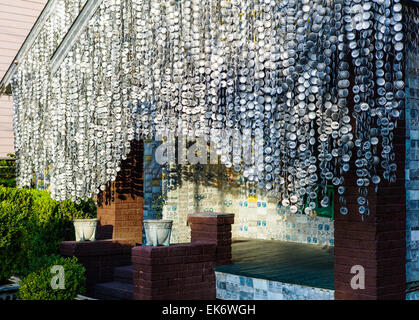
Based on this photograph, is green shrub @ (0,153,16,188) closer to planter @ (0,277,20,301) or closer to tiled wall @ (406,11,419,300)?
planter @ (0,277,20,301)

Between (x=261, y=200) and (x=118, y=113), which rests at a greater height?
(x=118, y=113)

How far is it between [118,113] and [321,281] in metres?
3.85

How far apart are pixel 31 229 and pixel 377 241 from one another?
590 centimetres

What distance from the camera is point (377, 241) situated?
5.63 metres

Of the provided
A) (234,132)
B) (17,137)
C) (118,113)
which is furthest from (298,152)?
(17,137)

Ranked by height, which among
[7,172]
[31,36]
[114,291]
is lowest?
[114,291]

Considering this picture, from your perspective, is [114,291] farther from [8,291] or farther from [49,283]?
[8,291]

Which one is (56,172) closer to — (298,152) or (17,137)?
(17,137)

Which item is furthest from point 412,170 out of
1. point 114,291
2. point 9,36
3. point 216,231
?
point 9,36

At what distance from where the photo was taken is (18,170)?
1212 centimetres

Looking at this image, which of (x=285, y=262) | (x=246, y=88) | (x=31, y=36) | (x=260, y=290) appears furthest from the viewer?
(x=31, y=36)

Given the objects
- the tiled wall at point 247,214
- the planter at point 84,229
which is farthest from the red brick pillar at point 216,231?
the tiled wall at point 247,214

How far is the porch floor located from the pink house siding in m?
7.82

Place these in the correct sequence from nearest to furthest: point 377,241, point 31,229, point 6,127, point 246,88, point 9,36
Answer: point 377,241 → point 246,88 → point 31,229 → point 6,127 → point 9,36
